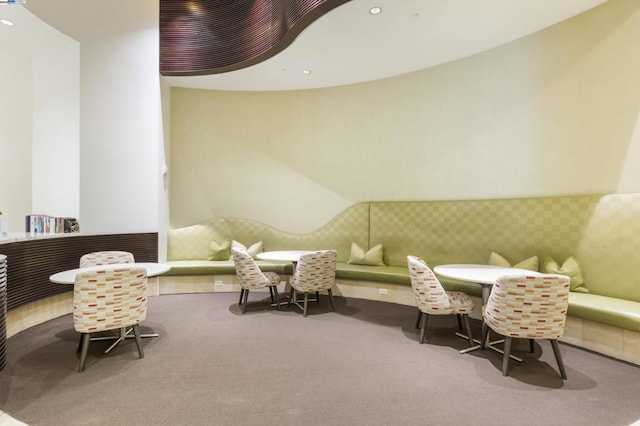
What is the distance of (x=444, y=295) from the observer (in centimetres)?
322

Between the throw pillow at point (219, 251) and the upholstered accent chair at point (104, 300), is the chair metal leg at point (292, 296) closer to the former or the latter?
the throw pillow at point (219, 251)

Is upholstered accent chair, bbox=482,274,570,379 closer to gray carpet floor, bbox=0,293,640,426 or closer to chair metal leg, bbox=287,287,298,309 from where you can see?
gray carpet floor, bbox=0,293,640,426

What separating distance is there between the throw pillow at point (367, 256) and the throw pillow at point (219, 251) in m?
2.11

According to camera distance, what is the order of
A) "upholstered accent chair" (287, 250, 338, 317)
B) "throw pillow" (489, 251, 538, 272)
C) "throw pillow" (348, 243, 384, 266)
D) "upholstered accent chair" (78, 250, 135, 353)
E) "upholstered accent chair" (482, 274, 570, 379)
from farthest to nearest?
"throw pillow" (348, 243, 384, 266)
"upholstered accent chair" (287, 250, 338, 317)
"throw pillow" (489, 251, 538, 272)
"upholstered accent chair" (78, 250, 135, 353)
"upholstered accent chair" (482, 274, 570, 379)

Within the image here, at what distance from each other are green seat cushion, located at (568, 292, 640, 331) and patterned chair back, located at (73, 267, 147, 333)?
12.9 ft

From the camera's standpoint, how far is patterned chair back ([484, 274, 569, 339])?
8.26ft

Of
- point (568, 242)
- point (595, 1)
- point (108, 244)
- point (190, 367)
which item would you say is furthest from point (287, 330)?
point (595, 1)

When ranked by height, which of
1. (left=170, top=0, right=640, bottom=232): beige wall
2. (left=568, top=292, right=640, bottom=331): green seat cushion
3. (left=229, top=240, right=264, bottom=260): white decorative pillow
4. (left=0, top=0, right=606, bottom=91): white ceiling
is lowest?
(left=568, top=292, right=640, bottom=331): green seat cushion

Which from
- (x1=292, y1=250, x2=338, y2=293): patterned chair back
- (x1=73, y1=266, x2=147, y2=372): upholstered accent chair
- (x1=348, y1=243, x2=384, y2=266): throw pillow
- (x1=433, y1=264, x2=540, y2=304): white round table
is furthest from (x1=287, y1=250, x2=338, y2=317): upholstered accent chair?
(x1=73, y1=266, x2=147, y2=372): upholstered accent chair

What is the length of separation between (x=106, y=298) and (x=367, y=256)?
3.62 metres

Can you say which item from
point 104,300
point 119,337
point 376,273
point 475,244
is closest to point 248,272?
point 119,337

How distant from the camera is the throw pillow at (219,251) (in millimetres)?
5715

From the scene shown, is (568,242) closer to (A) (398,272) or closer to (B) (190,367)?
(A) (398,272)

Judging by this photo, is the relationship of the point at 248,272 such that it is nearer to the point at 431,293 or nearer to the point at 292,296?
the point at 292,296
